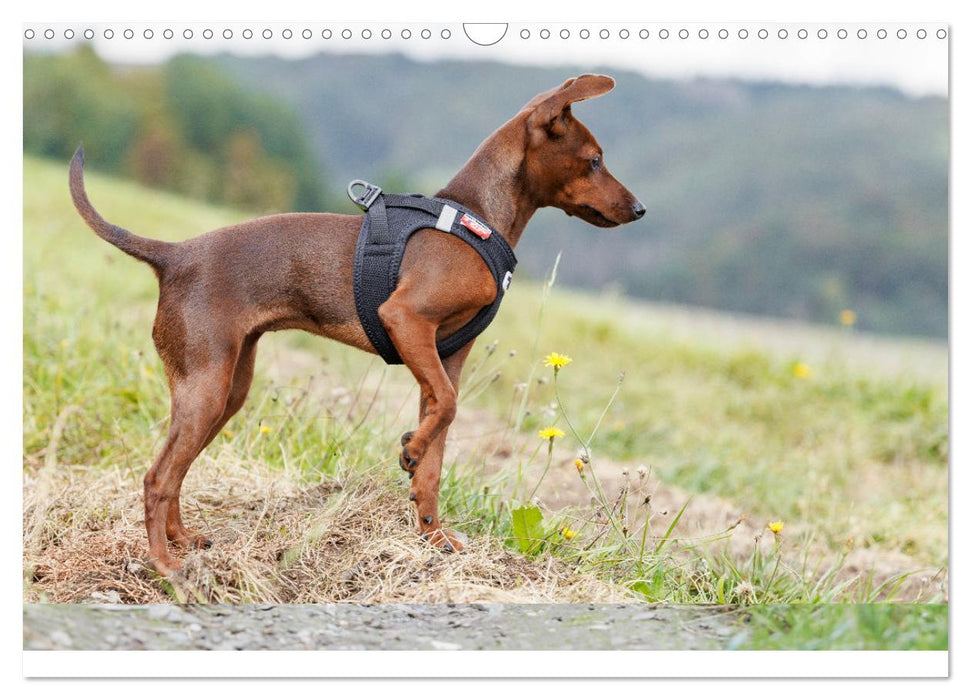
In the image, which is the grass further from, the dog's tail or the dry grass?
the dog's tail

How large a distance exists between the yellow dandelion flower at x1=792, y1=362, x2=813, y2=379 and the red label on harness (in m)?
5.26

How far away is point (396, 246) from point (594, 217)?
739mm

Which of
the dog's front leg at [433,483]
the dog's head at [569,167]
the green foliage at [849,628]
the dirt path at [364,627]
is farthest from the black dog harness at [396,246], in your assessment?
the green foliage at [849,628]

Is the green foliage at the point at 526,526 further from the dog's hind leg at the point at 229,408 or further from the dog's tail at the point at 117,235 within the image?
the dog's tail at the point at 117,235

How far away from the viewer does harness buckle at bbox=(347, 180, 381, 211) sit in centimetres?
324

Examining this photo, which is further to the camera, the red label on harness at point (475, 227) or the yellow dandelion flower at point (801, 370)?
the yellow dandelion flower at point (801, 370)

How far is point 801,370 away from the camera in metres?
7.91

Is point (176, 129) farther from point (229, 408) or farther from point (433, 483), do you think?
point (433, 483)

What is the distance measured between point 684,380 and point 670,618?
235 inches

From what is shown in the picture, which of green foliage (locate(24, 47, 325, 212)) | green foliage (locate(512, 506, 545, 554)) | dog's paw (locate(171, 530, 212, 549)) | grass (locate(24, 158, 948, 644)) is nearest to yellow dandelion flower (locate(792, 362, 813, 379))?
grass (locate(24, 158, 948, 644))

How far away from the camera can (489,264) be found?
10.6 feet

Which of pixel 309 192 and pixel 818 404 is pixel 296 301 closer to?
pixel 309 192

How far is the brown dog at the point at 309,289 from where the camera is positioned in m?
3.11

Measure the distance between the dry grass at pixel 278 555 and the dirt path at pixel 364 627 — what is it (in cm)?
13
